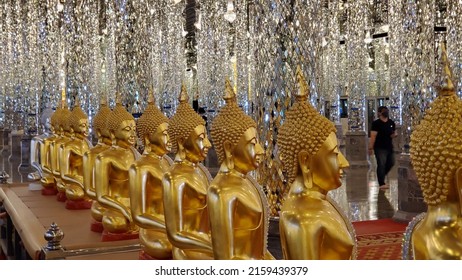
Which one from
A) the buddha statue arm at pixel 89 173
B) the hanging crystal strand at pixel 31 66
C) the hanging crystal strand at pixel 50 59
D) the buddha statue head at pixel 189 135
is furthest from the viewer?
the hanging crystal strand at pixel 31 66

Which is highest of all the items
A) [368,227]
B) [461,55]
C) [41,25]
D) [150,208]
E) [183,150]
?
[41,25]

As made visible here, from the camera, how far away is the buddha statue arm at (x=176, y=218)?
1.88 meters

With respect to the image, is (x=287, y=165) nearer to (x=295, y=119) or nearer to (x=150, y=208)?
(x=295, y=119)

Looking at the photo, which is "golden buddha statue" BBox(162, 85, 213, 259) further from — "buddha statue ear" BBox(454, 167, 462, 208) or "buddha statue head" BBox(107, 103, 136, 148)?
"buddha statue ear" BBox(454, 167, 462, 208)

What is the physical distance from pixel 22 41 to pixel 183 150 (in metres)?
9.42

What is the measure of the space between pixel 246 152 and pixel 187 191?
0.36 metres

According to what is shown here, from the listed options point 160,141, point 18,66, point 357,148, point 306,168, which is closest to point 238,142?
point 306,168

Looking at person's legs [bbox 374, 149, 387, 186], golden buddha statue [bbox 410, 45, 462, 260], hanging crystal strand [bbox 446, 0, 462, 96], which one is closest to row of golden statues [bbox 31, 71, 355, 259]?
golden buddha statue [bbox 410, 45, 462, 260]

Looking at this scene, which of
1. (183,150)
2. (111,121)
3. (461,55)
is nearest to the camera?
(183,150)

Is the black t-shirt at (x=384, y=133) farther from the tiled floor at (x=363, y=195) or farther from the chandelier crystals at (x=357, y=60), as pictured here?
the chandelier crystals at (x=357, y=60)

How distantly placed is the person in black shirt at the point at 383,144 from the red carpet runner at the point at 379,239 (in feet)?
7.90

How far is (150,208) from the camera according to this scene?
2.27 m

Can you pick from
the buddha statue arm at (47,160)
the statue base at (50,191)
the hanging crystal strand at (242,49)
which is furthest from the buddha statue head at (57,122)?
the hanging crystal strand at (242,49)

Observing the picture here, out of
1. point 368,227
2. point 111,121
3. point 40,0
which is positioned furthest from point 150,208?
point 40,0
